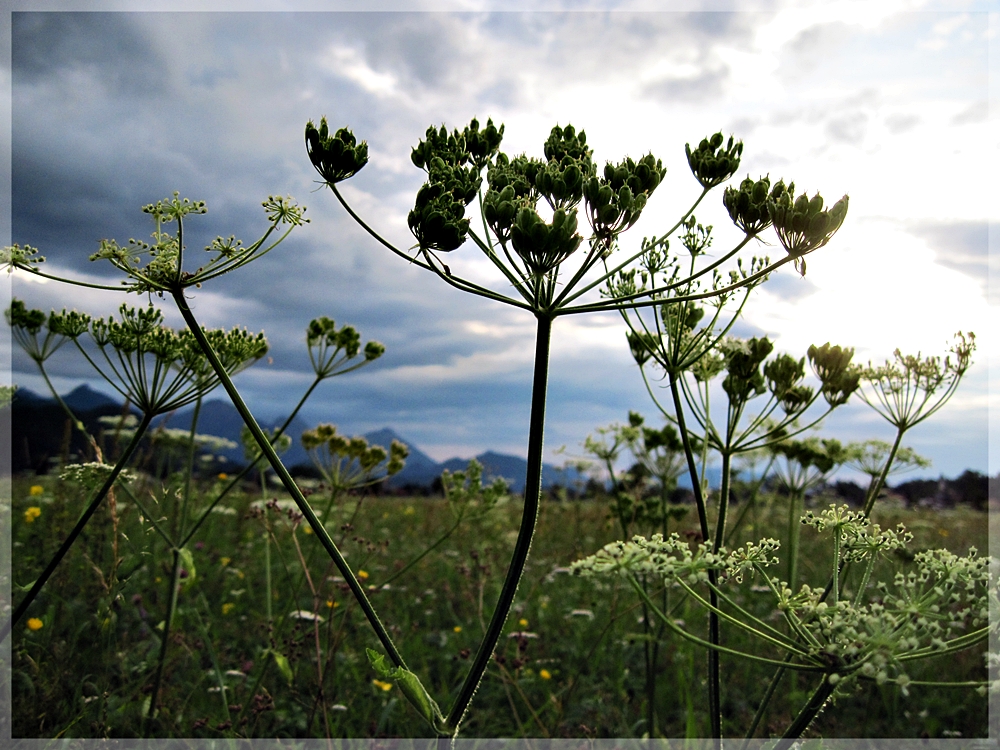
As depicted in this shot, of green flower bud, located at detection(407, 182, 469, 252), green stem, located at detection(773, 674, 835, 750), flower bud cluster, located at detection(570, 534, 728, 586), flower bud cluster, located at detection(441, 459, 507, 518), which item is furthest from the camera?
flower bud cluster, located at detection(441, 459, 507, 518)

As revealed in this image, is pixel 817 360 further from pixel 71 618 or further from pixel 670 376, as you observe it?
pixel 71 618

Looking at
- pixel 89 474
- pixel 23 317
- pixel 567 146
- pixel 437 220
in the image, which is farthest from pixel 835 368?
pixel 23 317

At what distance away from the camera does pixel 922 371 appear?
3654 millimetres

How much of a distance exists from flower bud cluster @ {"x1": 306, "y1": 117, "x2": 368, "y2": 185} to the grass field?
1795 millimetres

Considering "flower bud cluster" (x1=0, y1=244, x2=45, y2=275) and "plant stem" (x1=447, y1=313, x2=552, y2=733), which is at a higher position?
"flower bud cluster" (x1=0, y1=244, x2=45, y2=275)

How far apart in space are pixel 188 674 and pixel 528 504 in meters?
4.24

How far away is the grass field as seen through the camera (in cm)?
390

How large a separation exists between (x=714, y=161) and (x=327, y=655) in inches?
117

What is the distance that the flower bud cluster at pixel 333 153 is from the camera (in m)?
2.20

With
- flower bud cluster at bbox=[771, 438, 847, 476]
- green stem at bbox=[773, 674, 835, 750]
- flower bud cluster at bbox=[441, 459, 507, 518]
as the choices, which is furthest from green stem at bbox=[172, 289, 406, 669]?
flower bud cluster at bbox=[771, 438, 847, 476]

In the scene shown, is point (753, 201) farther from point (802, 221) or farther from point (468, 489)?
point (468, 489)

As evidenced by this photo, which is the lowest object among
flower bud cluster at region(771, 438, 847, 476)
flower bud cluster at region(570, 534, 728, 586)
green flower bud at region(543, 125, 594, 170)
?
flower bud cluster at region(570, 534, 728, 586)

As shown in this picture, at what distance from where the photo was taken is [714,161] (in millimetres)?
2396

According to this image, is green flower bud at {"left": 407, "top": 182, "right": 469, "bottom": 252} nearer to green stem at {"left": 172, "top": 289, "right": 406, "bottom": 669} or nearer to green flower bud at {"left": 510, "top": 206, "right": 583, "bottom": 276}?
green flower bud at {"left": 510, "top": 206, "right": 583, "bottom": 276}
